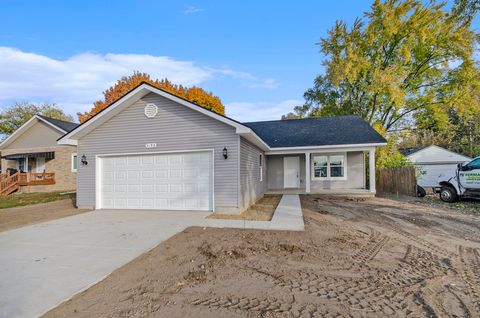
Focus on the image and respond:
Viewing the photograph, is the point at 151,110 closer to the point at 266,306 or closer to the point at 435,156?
the point at 266,306

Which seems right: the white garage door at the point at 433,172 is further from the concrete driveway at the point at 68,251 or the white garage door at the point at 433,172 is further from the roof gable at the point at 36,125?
the roof gable at the point at 36,125

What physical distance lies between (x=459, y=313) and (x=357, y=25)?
27.0m

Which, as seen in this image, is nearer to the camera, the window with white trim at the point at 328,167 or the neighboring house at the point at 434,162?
the window with white trim at the point at 328,167

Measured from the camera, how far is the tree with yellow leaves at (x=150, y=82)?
93.3ft

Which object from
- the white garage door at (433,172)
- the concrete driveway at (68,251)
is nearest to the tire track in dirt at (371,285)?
the concrete driveway at (68,251)

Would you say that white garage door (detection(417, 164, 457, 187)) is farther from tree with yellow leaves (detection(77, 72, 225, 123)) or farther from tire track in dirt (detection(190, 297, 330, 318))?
tire track in dirt (detection(190, 297, 330, 318))

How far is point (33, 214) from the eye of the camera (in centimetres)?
925

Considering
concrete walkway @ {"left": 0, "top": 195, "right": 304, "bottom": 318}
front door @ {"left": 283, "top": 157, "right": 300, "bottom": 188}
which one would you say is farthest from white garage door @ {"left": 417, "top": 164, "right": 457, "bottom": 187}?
concrete walkway @ {"left": 0, "top": 195, "right": 304, "bottom": 318}

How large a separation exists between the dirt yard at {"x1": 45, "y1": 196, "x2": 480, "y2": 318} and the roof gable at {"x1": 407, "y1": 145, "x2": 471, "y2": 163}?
69.3ft

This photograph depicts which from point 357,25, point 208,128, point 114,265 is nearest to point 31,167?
point 208,128

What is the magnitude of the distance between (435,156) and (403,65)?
29.8 feet

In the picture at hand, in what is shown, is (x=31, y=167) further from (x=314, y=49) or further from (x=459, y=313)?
(x=314, y=49)

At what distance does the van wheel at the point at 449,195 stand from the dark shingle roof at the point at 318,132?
133 inches

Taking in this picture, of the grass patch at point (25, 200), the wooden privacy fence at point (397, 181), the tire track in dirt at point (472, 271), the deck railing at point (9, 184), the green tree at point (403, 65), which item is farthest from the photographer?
the green tree at point (403, 65)
